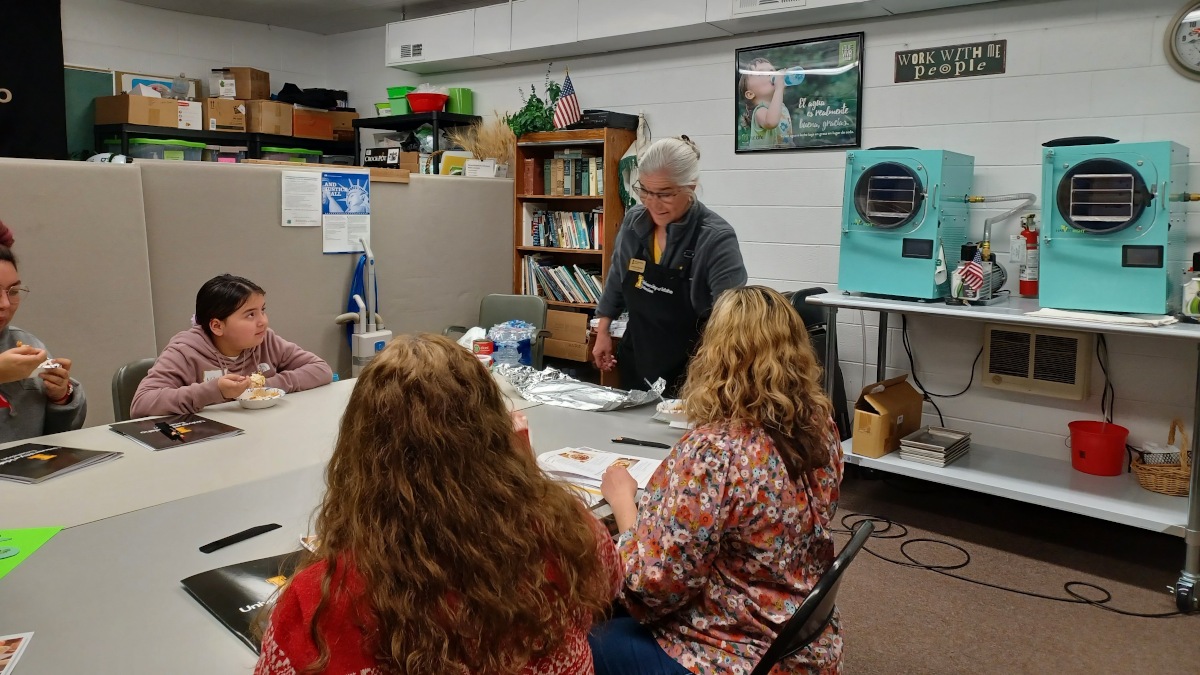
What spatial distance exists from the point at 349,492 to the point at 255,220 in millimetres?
3334

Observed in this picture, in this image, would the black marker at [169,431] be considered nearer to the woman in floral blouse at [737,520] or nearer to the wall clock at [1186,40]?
the woman in floral blouse at [737,520]

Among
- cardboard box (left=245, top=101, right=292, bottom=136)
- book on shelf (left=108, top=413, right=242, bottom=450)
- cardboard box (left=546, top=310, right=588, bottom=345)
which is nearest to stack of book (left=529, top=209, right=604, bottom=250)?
cardboard box (left=546, top=310, right=588, bottom=345)

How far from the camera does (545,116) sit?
502 cm

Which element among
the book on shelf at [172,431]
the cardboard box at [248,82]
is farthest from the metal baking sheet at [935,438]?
the cardboard box at [248,82]

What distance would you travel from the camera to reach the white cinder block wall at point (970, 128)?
3.36m

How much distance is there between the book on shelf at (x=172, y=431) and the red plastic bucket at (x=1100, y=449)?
10.2 ft

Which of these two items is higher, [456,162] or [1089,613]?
[456,162]

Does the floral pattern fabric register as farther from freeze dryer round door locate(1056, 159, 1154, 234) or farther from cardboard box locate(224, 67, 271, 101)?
cardboard box locate(224, 67, 271, 101)

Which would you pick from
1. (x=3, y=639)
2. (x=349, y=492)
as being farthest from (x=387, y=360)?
(x=3, y=639)

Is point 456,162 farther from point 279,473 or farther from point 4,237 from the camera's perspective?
point 279,473

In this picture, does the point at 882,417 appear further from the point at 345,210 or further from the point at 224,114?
the point at 224,114

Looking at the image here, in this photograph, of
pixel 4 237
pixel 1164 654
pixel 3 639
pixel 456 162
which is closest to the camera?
pixel 3 639

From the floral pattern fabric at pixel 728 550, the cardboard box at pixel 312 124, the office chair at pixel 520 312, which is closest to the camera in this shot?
the floral pattern fabric at pixel 728 550

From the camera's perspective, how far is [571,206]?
545 cm
